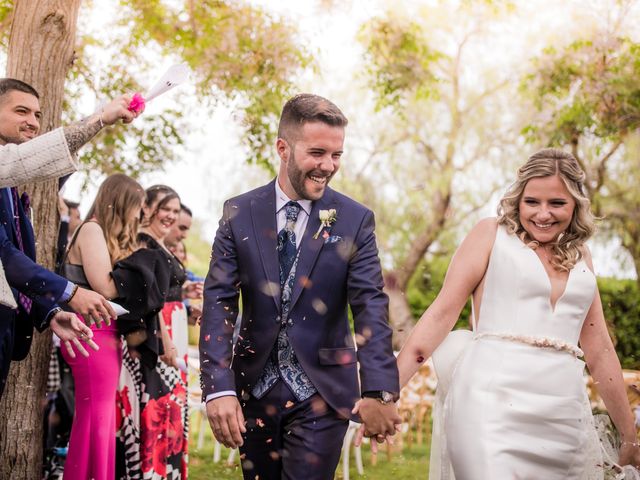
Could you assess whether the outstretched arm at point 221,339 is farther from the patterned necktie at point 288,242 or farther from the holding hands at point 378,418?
the holding hands at point 378,418

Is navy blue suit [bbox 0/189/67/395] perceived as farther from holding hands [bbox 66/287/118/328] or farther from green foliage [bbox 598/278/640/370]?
green foliage [bbox 598/278/640/370]

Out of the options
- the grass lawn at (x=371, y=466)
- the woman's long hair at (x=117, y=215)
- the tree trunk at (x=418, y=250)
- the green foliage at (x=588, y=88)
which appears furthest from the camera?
the tree trunk at (x=418, y=250)

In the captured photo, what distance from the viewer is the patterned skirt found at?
5371mm

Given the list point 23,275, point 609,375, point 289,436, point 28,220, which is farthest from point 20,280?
point 609,375

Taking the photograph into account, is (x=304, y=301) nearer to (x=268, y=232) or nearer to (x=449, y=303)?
(x=268, y=232)

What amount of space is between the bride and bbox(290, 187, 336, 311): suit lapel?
0.58 m

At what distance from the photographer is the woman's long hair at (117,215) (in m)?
5.11

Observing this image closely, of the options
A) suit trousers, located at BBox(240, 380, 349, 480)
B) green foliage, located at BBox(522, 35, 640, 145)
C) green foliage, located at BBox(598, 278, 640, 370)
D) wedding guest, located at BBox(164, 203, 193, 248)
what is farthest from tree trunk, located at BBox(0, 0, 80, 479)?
green foliage, located at BBox(598, 278, 640, 370)

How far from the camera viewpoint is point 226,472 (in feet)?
26.1

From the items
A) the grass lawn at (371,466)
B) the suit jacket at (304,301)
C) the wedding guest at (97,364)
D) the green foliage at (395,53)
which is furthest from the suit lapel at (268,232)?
the green foliage at (395,53)

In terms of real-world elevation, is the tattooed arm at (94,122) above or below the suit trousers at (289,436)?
above

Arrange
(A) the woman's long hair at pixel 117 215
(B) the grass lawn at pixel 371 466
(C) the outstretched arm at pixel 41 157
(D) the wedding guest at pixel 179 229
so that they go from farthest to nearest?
(B) the grass lawn at pixel 371 466, (D) the wedding guest at pixel 179 229, (A) the woman's long hair at pixel 117 215, (C) the outstretched arm at pixel 41 157

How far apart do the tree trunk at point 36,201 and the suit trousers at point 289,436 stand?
2.46 metres

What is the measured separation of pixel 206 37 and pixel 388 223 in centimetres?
1161
